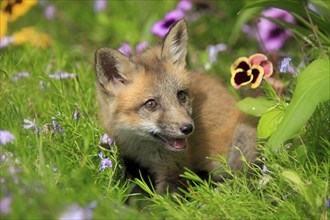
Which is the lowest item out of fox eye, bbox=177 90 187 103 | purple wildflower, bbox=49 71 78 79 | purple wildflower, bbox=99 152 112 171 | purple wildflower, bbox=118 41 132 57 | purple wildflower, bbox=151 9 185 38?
purple wildflower, bbox=99 152 112 171

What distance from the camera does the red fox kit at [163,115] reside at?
4090 mm

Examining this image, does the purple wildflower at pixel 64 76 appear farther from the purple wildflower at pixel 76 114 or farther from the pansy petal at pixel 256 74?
the pansy petal at pixel 256 74

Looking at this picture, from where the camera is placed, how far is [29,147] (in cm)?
356

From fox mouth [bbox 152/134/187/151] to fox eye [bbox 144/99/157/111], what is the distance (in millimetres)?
185

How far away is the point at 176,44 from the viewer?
446 centimetres

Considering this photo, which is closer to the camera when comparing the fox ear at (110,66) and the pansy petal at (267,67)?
the fox ear at (110,66)

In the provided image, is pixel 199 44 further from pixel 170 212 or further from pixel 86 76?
pixel 170 212

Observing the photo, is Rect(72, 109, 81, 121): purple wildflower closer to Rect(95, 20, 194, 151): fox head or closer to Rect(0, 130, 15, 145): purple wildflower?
Rect(95, 20, 194, 151): fox head

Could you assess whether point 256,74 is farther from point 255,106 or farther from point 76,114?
point 76,114

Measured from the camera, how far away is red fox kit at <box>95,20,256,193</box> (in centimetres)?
409

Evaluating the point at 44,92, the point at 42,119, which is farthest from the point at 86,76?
the point at 42,119

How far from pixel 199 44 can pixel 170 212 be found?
4042 mm

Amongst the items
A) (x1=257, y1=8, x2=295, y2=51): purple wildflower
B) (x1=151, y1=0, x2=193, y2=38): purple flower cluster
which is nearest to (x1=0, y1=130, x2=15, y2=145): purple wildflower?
(x1=151, y1=0, x2=193, y2=38): purple flower cluster

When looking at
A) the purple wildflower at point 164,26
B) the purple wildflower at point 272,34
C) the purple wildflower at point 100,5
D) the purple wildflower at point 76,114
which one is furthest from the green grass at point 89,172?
the purple wildflower at point 100,5
